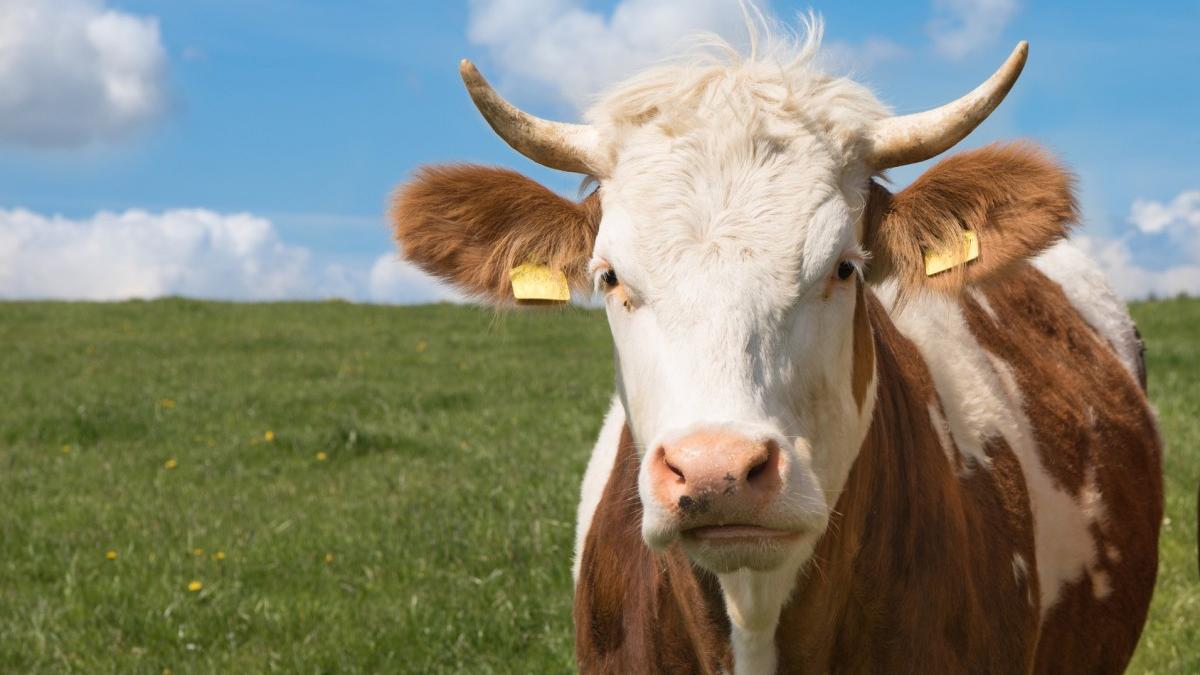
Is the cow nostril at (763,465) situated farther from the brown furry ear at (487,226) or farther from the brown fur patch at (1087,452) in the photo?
the brown fur patch at (1087,452)

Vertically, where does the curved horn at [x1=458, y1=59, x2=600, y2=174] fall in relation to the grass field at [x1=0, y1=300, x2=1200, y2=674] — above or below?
above

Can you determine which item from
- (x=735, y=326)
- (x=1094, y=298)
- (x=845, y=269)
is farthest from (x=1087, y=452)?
(x=735, y=326)

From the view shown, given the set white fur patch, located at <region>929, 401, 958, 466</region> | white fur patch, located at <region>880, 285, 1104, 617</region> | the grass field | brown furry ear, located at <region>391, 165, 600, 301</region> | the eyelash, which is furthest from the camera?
the grass field

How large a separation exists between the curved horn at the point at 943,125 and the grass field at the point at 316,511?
4.13ft

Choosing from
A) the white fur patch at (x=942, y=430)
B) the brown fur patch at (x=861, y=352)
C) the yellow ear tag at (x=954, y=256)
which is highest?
the yellow ear tag at (x=954, y=256)

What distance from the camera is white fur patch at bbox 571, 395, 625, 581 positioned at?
14.5ft

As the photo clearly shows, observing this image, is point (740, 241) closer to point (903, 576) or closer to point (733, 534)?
point (733, 534)

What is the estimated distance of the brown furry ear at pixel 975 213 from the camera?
11.7 ft

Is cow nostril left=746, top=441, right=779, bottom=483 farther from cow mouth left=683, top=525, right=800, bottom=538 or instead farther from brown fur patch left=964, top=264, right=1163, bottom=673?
brown fur patch left=964, top=264, right=1163, bottom=673

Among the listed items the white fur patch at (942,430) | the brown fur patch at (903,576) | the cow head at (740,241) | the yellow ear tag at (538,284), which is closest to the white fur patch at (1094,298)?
the white fur patch at (942,430)

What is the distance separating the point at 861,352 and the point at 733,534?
79 centimetres

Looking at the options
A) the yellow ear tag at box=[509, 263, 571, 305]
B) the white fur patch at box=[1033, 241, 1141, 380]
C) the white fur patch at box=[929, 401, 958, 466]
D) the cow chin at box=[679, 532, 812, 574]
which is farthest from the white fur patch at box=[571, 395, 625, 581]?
the white fur patch at box=[1033, 241, 1141, 380]

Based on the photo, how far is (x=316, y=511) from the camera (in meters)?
8.84

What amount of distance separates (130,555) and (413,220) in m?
4.91
